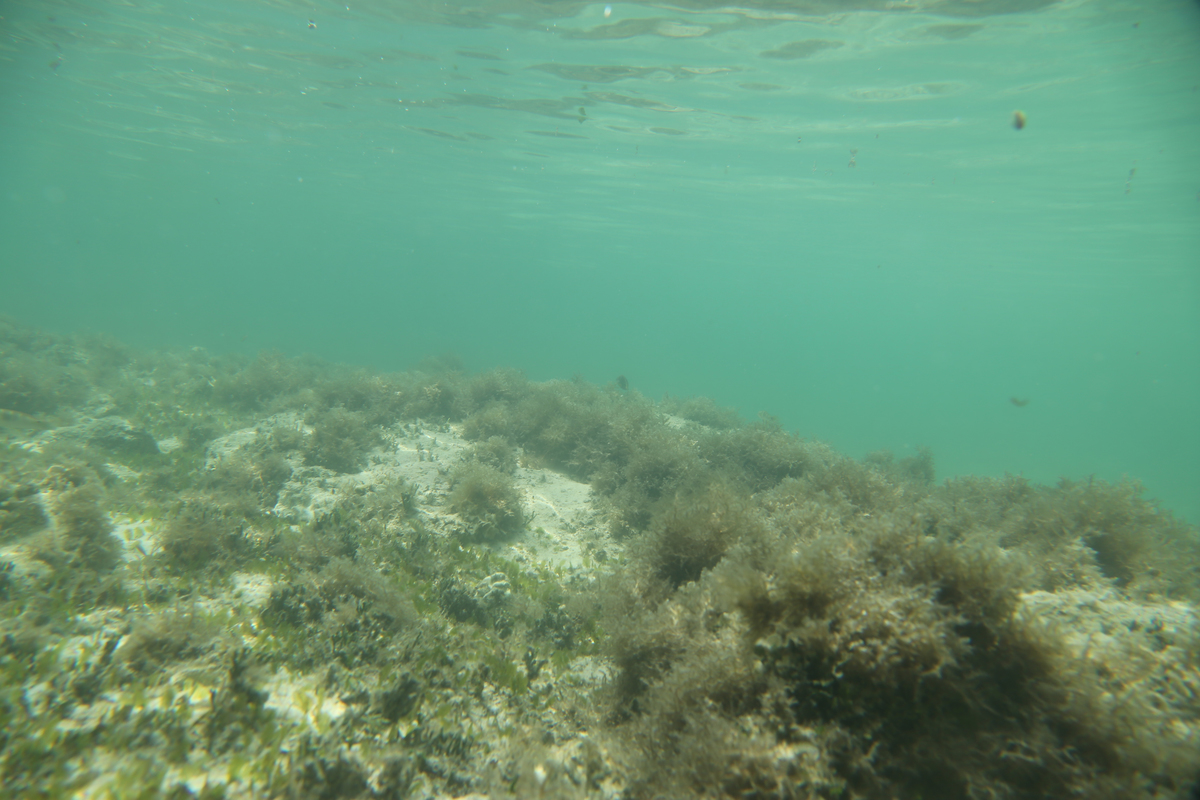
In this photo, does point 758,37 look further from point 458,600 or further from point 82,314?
point 82,314

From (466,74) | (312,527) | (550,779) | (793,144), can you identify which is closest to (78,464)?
(312,527)

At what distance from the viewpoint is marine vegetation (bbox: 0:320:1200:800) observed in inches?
98.0

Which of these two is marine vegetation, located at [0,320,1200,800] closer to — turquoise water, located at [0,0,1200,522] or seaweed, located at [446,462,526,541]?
seaweed, located at [446,462,526,541]

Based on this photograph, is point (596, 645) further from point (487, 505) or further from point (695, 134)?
point (695, 134)

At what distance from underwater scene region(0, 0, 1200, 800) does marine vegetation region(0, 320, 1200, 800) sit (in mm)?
27

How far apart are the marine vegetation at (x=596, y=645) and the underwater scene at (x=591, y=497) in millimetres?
27

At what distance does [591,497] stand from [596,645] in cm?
450

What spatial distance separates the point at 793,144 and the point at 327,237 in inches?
3416

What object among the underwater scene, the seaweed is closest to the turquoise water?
the underwater scene

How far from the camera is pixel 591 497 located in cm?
913

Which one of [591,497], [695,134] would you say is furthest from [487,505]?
[695,134]

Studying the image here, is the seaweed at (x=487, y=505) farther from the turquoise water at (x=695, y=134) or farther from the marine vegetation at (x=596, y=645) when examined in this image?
the turquoise water at (x=695, y=134)

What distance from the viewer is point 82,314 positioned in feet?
154

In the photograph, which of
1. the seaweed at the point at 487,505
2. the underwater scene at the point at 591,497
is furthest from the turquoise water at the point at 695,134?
the seaweed at the point at 487,505
